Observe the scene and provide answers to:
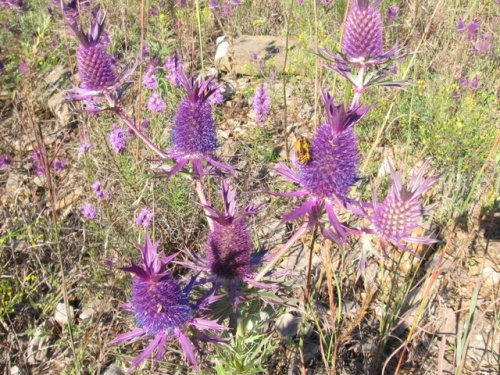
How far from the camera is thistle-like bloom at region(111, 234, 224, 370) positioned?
4.93 feet

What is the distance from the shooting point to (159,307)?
4.98 ft

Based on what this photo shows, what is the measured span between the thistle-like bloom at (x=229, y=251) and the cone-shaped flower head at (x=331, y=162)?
1.09ft

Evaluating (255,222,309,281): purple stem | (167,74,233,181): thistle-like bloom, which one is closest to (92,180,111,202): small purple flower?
(167,74,233,181): thistle-like bloom

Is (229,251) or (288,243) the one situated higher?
A: (288,243)

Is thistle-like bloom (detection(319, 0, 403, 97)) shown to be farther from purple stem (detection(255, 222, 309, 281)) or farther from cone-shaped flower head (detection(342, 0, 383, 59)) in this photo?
purple stem (detection(255, 222, 309, 281))

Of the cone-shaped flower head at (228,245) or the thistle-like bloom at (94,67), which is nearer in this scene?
the cone-shaped flower head at (228,245)

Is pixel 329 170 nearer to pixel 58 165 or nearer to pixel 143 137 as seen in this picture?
pixel 143 137

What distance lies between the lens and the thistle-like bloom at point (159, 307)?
150 centimetres

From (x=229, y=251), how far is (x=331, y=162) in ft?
1.99

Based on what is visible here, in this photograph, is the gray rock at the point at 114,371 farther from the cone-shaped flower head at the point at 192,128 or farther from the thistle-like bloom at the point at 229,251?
the cone-shaped flower head at the point at 192,128

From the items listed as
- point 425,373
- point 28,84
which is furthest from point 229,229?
point 28,84

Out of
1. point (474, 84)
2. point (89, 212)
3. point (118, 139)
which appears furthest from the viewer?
point (474, 84)

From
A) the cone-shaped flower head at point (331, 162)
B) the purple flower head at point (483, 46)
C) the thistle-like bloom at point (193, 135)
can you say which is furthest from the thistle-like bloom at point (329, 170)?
the purple flower head at point (483, 46)

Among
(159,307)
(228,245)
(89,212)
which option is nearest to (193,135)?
(228,245)
